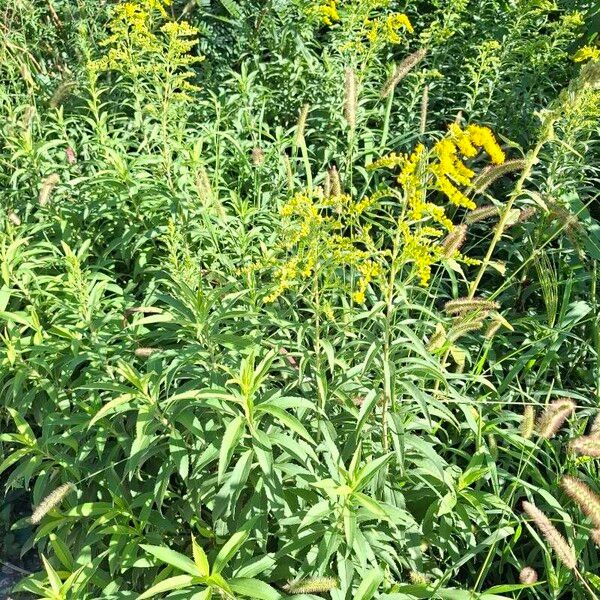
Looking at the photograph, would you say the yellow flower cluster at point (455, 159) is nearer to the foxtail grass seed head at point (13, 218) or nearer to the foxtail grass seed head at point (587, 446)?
the foxtail grass seed head at point (587, 446)

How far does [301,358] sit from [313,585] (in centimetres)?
83

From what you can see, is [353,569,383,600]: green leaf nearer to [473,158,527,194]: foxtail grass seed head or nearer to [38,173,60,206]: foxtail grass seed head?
[473,158,527,194]: foxtail grass seed head

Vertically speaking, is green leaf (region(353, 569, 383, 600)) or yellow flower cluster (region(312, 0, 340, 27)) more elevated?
yellow flower cluster (region(312, 0, 340, 27))

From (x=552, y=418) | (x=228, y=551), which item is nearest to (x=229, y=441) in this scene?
(x=228, y=551)

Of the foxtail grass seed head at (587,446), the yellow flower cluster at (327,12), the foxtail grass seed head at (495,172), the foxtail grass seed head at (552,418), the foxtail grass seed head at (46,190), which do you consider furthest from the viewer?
the yellow flower cluster at (327,12)

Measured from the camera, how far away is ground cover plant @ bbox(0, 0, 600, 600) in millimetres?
2168

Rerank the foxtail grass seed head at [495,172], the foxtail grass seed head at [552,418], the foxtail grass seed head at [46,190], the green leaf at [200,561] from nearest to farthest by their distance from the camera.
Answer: the green leaf at [200,561], the foxtail grass seed head at [552,418], the foxtail grass seed head at [495,172], the foxtail grass seed head at [46,190]

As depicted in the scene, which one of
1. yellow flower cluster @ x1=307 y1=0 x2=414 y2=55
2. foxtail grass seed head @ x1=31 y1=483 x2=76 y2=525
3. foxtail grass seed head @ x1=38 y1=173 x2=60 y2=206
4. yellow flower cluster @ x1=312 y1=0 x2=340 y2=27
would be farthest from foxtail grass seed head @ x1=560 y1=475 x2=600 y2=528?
yellow flower cluster @ x1=312 y1=0 x2=340 y2=27

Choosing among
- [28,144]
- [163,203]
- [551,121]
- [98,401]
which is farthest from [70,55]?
[551,121]

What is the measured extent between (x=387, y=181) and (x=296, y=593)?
2544 mm

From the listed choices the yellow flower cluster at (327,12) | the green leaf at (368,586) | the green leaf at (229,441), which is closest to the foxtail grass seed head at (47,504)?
the green leaf at (229,441)

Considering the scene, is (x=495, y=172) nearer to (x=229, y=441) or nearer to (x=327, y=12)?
(x=229, y=441)

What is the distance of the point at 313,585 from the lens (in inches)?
77.4

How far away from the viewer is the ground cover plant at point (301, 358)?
2168 mm
